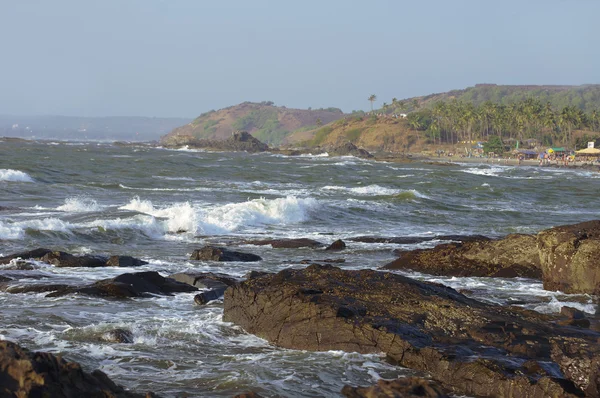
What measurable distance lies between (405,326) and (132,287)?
5.99 m

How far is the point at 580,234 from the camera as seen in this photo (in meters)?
16.0

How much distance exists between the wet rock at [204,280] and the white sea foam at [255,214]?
11.0 m

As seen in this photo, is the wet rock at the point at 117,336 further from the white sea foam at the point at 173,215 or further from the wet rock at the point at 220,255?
the white sea foam at the point at 173,215

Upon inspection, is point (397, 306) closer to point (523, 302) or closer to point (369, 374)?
point (369, 374)

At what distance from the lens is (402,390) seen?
8.55m

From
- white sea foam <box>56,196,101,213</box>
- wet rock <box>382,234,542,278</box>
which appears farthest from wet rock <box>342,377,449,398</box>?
white sea foam <box>56,196,101,213</box>

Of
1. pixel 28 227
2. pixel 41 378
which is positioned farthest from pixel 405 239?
pixel 41 378

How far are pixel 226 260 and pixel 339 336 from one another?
927cm

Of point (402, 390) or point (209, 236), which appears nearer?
point (402, 390)

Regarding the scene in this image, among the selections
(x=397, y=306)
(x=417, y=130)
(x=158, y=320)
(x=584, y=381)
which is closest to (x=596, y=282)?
(x=397, y=306)

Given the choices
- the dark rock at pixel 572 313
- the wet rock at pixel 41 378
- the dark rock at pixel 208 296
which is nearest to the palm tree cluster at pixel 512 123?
the dark rock at pixel 572 313

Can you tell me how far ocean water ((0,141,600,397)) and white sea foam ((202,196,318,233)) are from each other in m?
0.08

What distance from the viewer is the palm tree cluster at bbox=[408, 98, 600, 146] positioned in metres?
130

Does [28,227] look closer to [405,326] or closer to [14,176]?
[405,326]
